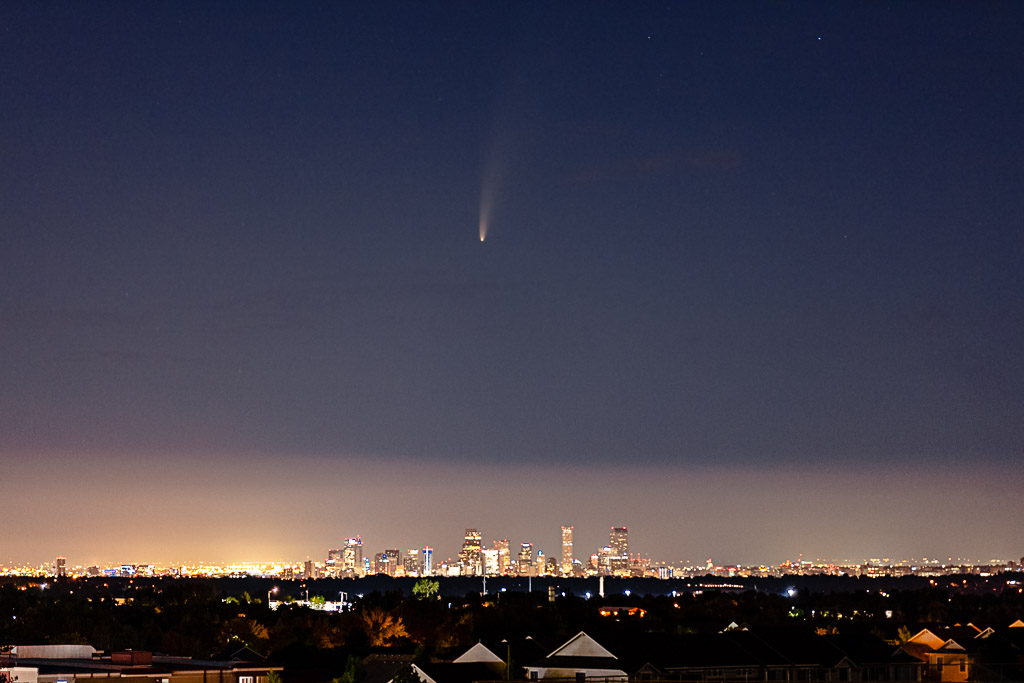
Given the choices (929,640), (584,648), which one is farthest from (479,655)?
(929,640)

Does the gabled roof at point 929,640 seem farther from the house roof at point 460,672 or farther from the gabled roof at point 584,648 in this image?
the house roof at point 460,672

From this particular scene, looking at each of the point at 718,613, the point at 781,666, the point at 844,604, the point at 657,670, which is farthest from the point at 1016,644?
the point at 844,604

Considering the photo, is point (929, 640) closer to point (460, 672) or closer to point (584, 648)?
point (584, 648)

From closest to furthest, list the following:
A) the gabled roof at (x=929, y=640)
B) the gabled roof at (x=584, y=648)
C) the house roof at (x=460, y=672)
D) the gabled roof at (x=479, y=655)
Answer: the house roof at (x=460, y=672) → the gabled roof at (x=584, y=648) → the gabled roof at (x=479, y=655) → the gabled roof at (x=929, y=640)

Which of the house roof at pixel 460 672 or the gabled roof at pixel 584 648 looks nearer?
the house roof at pixel 460 672

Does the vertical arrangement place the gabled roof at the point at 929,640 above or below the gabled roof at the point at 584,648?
below

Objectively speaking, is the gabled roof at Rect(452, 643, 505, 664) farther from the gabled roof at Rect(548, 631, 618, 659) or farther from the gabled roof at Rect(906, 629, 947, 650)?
the gabled roof at Rect(906, 629, 947, 650)

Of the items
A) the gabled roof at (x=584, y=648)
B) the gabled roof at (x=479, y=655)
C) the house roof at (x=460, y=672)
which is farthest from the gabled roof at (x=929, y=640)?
the house roof at (x=460, y=672)

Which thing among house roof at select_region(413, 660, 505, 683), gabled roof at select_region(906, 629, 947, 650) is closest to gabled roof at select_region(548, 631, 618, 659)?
house roof at select_region(413, 660, 505, 683)

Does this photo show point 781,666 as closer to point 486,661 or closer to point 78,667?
point 486,661
